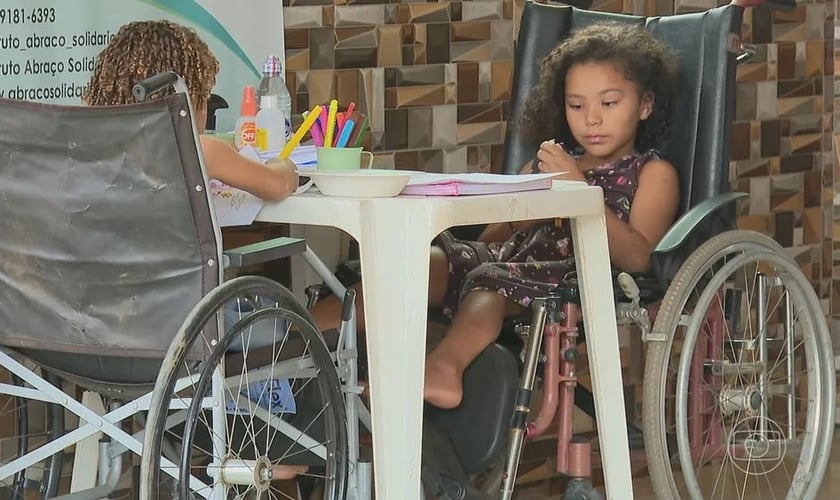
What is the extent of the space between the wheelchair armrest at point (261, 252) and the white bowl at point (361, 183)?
11 cm

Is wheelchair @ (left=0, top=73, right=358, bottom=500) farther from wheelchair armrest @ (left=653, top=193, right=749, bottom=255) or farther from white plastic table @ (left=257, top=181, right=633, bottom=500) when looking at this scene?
wheelchair armrest @ (left=653, top=193, right=749, bottom=255)

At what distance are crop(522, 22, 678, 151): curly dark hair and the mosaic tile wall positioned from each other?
373 mm

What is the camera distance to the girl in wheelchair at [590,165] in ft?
9.61

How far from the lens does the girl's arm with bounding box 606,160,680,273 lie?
9.60 feet

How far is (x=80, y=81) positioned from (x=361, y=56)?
2.37 ft

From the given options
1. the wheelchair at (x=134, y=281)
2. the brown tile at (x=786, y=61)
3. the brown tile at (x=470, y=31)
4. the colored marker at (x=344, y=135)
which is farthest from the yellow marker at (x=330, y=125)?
the brown tile at (x=786, y=61)

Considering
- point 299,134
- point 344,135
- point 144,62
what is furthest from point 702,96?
point 144,62

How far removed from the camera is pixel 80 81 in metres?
2.92

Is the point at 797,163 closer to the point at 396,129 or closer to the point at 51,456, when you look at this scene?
the point at 396,129

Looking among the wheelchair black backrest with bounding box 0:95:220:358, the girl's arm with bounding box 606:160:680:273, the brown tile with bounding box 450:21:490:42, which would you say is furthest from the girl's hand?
the wheelchair black backrest with bounding box 0:95:220:358

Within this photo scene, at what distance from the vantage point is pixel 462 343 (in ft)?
9.07

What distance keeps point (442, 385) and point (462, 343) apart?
4.6 inches

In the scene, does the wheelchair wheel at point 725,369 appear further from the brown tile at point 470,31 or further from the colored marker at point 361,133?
the brown tile at point 470,31

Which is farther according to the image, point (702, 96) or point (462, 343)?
point (702, 96)
